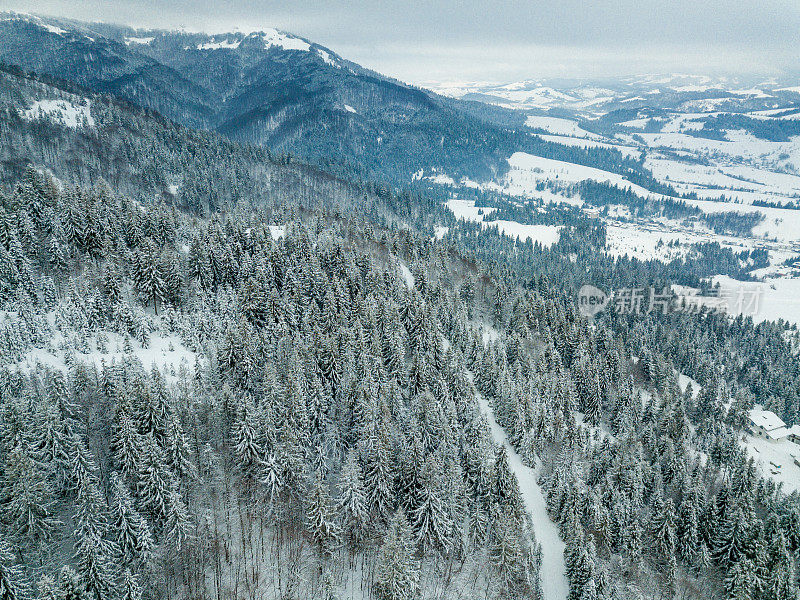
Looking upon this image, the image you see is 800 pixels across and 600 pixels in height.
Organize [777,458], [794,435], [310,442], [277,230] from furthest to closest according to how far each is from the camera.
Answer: [277,230]
[794,435]
[777,458]
[310,442]

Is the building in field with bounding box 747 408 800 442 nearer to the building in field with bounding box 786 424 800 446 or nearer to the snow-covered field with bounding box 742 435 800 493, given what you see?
the building in field with bounding box 786 424 800 446

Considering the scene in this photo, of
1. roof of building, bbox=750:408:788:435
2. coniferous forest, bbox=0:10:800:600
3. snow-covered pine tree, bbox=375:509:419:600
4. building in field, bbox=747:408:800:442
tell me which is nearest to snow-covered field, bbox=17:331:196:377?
coniferous forest, bbox=0:10:800:600

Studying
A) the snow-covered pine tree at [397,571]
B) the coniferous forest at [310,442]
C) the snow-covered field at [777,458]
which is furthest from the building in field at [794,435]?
the snow-covered pine tree at [397,571]

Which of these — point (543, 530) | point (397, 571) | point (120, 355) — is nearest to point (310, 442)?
point (397, 571)

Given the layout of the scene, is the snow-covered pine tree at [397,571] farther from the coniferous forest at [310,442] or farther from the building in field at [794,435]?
the building in field at [794,435]

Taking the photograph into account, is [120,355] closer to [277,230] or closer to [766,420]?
[277,230]

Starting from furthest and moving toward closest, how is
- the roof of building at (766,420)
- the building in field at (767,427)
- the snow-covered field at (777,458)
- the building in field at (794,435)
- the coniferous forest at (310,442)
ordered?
the roof of building at (766,420) < the building in field at (794,435) < the building in field at (767,427) < the snow-covered field at (777,458) < the coniferous forest at (310,442)
